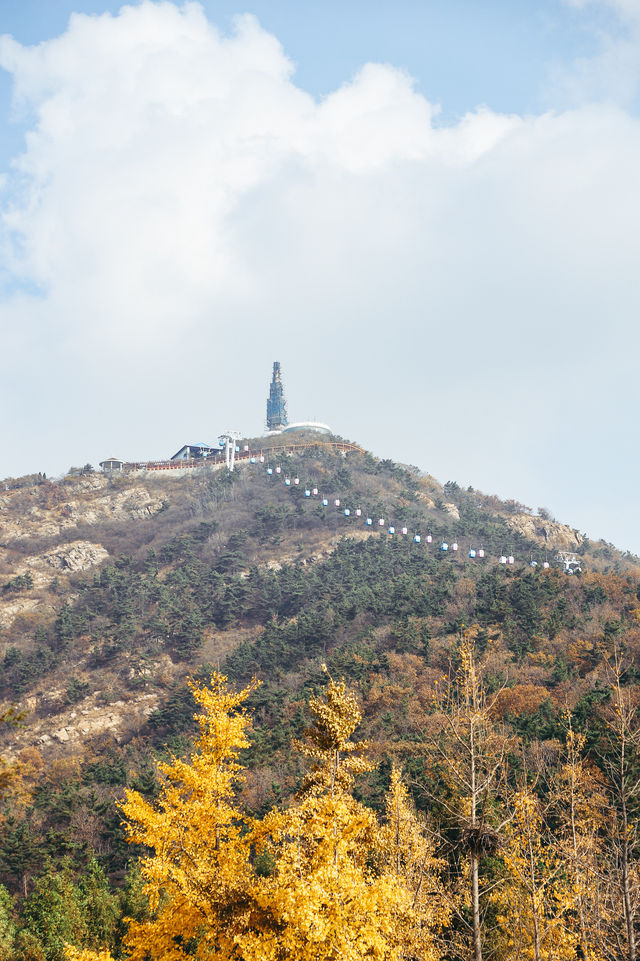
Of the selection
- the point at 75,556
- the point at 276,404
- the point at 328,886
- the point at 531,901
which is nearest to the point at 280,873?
the point at 328,886

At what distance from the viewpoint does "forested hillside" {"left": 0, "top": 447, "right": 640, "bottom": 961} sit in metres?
12.8

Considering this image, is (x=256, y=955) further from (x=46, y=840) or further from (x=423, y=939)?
(x=46, y=840)

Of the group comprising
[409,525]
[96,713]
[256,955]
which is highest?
[409,525]

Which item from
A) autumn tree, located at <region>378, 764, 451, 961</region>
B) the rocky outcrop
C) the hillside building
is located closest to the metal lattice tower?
the hillside building

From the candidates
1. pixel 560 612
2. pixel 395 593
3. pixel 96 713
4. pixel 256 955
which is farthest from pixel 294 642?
pixel 256 955

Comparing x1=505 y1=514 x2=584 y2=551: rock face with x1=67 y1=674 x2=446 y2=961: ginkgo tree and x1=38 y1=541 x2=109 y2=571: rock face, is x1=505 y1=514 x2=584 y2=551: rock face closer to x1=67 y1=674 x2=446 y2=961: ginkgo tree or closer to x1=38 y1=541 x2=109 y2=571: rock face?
x1=38 y1=541 x2=109 y2=571: rock face

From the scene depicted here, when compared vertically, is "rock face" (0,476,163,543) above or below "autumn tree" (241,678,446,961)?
above

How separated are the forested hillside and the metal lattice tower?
39715mm

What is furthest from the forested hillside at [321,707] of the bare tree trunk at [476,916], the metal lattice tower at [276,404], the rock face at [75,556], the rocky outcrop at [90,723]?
the metal lattice tower at [276,404]

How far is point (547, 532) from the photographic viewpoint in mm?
95812

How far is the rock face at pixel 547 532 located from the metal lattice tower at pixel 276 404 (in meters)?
67.1

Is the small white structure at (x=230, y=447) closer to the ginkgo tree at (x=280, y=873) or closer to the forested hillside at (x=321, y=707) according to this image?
the forested hillside at (x=321, y=707)

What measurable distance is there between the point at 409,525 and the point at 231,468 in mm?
35688

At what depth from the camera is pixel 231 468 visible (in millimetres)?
110812
